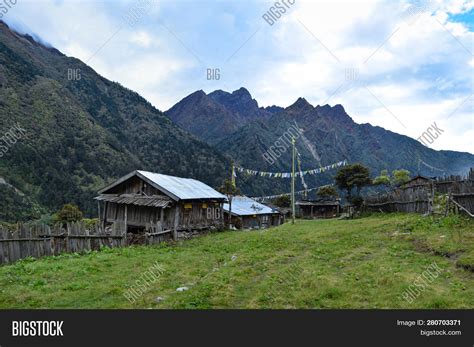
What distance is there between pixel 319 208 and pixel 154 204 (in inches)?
1753

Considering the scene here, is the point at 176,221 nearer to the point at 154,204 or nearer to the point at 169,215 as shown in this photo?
the point at 169,215

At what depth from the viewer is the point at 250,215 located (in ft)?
149

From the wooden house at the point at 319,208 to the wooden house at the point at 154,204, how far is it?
113 feet

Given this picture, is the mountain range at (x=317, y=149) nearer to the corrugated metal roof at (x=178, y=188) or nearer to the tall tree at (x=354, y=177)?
the tall tree at (x=354, y=177)

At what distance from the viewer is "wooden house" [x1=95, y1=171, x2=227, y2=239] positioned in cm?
2600

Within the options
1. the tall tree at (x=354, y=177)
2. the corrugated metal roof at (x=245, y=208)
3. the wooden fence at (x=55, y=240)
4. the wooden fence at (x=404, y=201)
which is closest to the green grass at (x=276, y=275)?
the wooden fence at (x=55, y=240)

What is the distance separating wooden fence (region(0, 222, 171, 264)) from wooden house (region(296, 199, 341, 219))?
45.1 metres

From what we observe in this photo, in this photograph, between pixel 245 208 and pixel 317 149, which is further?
pixel 317 149

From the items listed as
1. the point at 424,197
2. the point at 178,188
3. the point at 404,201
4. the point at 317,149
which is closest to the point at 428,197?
the point at 424,197

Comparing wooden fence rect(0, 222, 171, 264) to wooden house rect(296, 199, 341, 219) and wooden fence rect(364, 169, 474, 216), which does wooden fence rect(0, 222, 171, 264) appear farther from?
wooden house rect(296, 199, 341, 219)

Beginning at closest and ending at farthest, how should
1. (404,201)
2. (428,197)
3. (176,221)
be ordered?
(428,197) < (176,221) < (404,201)

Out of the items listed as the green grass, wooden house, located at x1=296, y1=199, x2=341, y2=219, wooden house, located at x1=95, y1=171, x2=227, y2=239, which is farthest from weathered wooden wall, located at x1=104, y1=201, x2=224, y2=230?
wooden house, located at x1=296, y1=199, x2=341, y2=219
